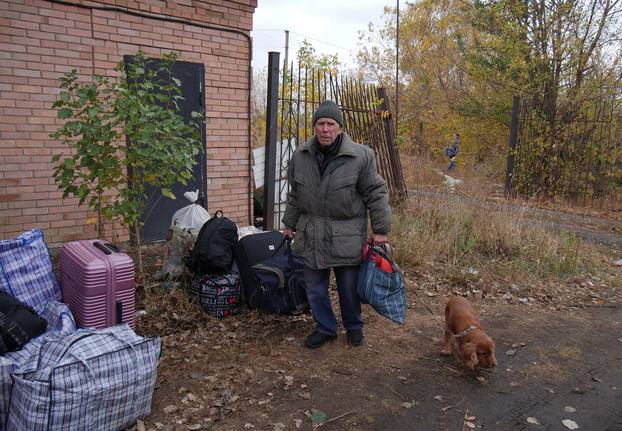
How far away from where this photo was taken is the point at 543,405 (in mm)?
3174

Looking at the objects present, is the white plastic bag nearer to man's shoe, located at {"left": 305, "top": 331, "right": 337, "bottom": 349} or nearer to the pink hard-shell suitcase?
the pink hard-shell suitcase

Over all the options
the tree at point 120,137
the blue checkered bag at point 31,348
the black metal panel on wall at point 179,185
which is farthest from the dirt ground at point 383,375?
the black metal panel on wall at point 179,185

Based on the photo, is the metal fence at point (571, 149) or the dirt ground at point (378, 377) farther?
the metal fence at point (571, 149)

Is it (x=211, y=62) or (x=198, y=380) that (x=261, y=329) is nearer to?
(x=198, y=380)

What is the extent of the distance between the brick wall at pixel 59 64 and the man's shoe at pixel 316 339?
3025mm

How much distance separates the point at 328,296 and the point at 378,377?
2.36 ft

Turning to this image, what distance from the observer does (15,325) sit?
2.79 m

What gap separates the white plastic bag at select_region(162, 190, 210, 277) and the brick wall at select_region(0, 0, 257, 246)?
1472mm

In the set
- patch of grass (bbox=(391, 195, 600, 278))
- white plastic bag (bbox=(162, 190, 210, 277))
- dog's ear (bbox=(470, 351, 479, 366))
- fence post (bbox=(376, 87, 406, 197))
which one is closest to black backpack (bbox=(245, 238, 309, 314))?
white plastic bag (bbox=(162, 190, 210, 277))

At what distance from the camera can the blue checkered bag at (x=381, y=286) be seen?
3559mm

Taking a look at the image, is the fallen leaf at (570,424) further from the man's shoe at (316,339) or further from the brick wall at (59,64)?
the brick wall at (59,64)

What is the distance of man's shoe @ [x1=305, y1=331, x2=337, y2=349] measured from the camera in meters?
3.85

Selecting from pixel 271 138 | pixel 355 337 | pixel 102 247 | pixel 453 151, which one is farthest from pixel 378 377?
pixel 453 151

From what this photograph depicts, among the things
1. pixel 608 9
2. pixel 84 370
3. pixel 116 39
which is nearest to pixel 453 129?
pixel 608 9
